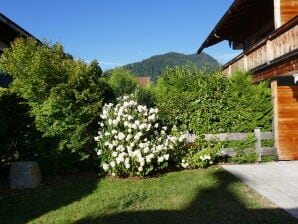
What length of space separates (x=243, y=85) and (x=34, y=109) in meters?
5.99

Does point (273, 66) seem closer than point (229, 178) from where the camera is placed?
No

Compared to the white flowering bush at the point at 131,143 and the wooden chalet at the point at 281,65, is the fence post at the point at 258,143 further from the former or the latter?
the white flowering bush at the point at 131,143

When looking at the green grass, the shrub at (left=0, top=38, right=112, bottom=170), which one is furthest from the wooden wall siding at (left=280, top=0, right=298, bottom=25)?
the shrub at (left=0, top=38, right=112, bottom=170)

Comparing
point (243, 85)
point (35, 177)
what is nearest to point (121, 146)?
point (35, 177)

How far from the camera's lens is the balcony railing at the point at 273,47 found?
11.1 meters

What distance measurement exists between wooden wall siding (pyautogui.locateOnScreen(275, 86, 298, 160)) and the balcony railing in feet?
3.67

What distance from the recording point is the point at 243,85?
43.4ft

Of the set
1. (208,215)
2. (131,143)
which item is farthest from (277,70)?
(208,215)

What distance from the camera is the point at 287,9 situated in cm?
1459

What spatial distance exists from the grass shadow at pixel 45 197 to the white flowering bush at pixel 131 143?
0.67m

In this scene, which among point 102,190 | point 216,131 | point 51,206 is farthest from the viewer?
point 216,131

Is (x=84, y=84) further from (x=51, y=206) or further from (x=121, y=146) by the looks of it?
(x=51, y=206)

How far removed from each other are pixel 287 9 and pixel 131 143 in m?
7.37

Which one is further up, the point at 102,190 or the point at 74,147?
the point at 74,147
